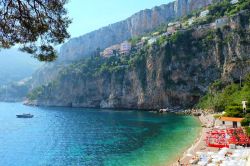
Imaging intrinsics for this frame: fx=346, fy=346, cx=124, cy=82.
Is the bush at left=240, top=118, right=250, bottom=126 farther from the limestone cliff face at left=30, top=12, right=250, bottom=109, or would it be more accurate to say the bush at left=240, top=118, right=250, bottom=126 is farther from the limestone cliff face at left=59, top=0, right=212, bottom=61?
the limestone cliff face at left=59, top=0, right=212, bottom=61

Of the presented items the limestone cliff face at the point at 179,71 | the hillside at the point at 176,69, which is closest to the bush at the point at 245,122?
the limestone cliff face at the point at 179,71

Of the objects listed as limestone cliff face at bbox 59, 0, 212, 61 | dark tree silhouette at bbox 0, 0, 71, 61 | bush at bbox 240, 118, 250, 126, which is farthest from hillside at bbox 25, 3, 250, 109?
dark tree silhouette at bbox 0, 0, 71, 61

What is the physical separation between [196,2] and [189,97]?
71.3 m

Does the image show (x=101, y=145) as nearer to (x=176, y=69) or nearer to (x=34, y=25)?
(x=34, y=25)

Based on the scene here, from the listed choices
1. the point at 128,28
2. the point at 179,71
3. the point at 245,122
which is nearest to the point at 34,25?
the point at 245,122

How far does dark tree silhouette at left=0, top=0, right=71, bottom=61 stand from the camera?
447 inches

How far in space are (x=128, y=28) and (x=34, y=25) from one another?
166005 millimetres

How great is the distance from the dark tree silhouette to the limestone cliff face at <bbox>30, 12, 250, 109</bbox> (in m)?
77.0

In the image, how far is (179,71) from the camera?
9675cm

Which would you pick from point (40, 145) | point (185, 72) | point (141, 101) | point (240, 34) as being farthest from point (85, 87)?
point (40, 145)

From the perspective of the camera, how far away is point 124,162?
34312 mm

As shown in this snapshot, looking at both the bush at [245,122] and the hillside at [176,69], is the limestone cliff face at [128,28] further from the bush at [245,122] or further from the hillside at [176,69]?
the bush at [245,122]

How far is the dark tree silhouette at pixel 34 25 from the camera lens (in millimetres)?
11359

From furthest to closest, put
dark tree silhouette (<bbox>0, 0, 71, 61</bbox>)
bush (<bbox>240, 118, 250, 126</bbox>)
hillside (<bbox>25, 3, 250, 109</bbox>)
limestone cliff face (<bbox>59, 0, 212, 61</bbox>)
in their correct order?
limestone cliff face (<bbox>59, 0, 212, 61</bbox>) < hillside (<bbox>25, 3, 250, 109</bbox>) < bush (<bbox>240, 118, 250, 126</bbox>) < dark tree silhouette (<bbox>0, 0, 71, 61</bbox>)
